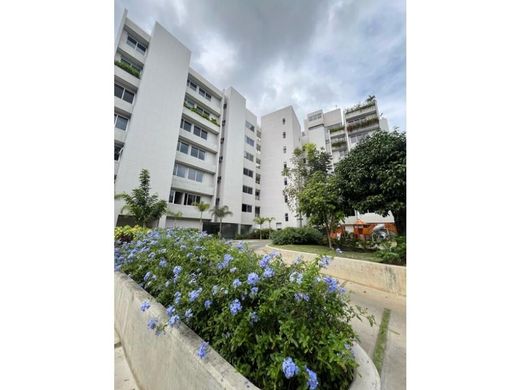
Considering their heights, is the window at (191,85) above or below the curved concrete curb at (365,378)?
above

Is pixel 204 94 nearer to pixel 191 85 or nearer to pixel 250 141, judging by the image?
pixel 191 85

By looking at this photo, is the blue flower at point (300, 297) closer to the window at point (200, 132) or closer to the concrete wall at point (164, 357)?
the concrete wall at point (164, 357)

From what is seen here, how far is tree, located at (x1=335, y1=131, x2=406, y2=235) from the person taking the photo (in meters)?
5.46

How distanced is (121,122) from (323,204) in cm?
1336

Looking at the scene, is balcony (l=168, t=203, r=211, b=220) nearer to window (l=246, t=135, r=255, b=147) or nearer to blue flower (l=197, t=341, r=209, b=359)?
window (l=246, t=135, r=255, b=147)

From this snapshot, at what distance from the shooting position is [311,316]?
125 centimetres

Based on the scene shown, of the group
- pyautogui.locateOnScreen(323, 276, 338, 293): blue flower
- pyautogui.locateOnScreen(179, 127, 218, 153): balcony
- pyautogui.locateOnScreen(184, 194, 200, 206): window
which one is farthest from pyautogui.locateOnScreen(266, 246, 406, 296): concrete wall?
pyautogui.locateOnScreen(179, 127, 218, 153): balcony

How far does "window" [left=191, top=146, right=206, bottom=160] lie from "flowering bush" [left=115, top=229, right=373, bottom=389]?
16.0 metres

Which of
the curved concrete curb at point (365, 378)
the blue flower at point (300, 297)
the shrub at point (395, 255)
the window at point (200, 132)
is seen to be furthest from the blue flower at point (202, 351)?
the window at point (200, 132)

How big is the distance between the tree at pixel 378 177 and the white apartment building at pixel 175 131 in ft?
39.5

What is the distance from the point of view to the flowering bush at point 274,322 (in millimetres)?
1033
